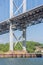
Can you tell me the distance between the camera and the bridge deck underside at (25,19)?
175 feet

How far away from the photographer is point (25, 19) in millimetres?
57594

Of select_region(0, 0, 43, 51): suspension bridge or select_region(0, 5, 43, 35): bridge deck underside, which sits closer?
select_region(0, 5, 43, 35): bridge deck underside

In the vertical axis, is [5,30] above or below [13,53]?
above

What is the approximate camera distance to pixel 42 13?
53.1 meters

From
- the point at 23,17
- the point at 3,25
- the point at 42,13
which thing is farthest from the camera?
the point at 3,25

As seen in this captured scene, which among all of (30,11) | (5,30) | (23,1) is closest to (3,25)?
(5,30)

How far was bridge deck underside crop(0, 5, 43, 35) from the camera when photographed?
5338cm

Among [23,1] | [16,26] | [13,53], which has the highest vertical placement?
[23,1]

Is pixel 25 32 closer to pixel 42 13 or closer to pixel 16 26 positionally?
pixel 16 26

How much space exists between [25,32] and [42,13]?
22.9ft

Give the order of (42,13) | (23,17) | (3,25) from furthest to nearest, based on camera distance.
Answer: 1. (3,25)
2. (23,17)
3. (42,13)

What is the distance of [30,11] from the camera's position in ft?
174

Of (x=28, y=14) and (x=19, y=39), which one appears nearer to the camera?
(x=28, y=14)

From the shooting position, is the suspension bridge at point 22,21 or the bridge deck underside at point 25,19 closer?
the bridge deck underside at point 25,19
